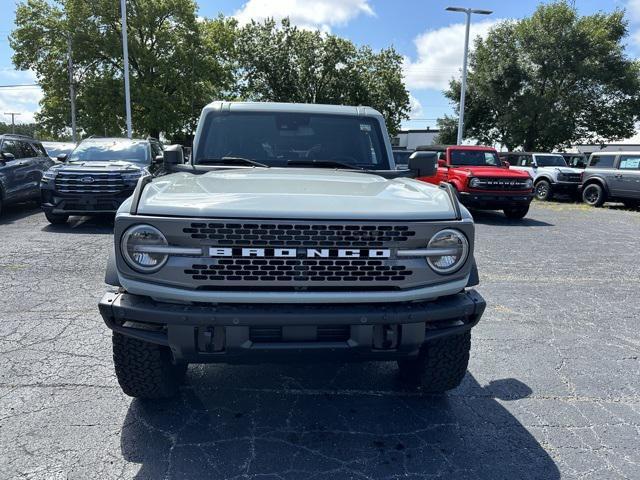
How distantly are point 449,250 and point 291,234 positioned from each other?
820 mm

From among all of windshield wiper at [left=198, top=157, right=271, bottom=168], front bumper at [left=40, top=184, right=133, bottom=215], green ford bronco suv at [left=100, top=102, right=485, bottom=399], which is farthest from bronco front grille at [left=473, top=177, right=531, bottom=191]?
green ford bronco suv at [left=100, top=102, right=485, bottom=399]

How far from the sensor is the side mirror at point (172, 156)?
152 inches

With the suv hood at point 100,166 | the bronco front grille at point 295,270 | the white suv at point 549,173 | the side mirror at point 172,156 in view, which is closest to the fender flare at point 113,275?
the bronco front grille at point 295,270

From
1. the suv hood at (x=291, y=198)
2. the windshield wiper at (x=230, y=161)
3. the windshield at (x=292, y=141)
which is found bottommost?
the suv hood at (x=291, y=198)

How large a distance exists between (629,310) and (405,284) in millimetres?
4041

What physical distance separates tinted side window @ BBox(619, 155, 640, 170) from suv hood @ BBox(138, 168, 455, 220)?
14867 millimetres

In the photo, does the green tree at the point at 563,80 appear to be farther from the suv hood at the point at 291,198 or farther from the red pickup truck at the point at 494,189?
the suv hood at the point at 291,198

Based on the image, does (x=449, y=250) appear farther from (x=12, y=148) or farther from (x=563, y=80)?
(x=563, y=80)

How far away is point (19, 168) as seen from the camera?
10766 mm

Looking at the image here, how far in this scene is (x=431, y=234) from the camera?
2.51 metres

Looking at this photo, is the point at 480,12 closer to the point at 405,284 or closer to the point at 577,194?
the point at 577,194

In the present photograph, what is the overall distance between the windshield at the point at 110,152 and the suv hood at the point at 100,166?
40cm

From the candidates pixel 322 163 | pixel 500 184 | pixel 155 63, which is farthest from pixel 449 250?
pixel 155 63

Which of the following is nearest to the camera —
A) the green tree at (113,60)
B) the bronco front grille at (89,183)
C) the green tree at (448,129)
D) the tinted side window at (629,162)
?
the bronco front grille at (89,183)
